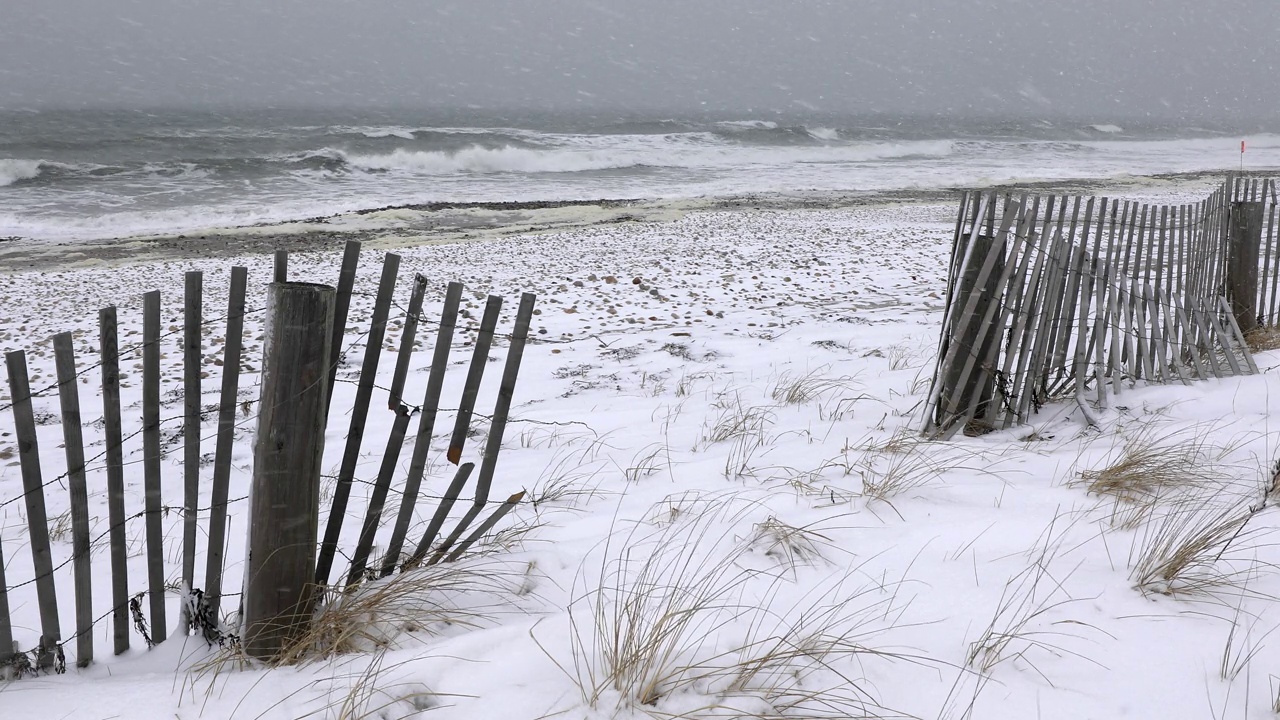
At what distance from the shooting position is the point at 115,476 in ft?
6.88

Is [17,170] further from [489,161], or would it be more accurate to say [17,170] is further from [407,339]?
[407,339]

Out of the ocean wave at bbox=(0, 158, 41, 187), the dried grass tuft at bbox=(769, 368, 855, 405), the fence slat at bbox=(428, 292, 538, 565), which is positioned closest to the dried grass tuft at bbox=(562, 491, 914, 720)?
the fence slat at bbox=(428, 292, 538, 565)

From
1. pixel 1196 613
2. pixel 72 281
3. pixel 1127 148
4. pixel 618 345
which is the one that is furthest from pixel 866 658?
pixel 1127 148

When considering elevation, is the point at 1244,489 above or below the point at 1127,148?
below

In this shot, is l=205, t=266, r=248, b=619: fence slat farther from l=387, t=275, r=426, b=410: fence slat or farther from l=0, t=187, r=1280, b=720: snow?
l=387, t=275, r=426, b=410: fence slat

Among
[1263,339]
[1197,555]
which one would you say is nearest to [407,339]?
[1197,555]

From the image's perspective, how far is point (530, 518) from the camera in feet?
9.50

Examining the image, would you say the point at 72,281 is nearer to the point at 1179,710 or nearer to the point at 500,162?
the point at 1179,710

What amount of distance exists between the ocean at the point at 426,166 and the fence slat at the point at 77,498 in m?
15.3

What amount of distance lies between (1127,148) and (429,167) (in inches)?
1535

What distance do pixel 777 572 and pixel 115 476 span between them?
1.84 meters

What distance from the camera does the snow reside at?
5.88 ft

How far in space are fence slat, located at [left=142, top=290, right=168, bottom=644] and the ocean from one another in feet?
50.3

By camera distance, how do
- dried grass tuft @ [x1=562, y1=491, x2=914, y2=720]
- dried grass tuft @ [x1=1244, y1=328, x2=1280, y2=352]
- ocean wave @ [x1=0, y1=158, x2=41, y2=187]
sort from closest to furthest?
dried grass tuft @ [x1=562, y1=491, x2=914, y2=720]
dried grass tuft @ [x1=1244, y1=328, x2=1280, y2=352]
ocean wave @ [x1=0, y1=158, x2=41, y2=187]
